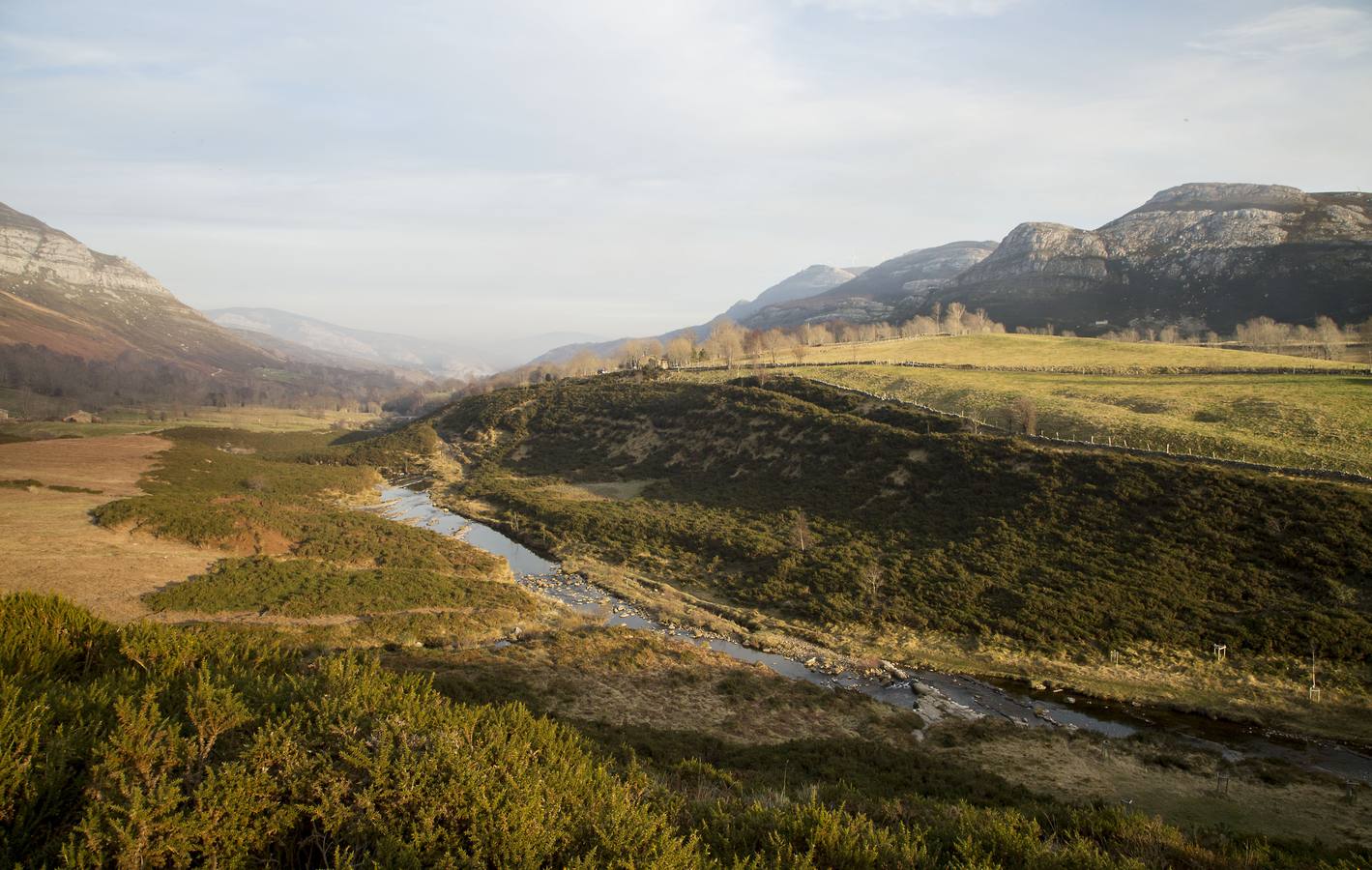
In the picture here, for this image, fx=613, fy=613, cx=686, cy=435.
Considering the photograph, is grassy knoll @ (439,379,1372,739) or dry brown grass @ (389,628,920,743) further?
grassy knoll @ (439,379,1372,739)

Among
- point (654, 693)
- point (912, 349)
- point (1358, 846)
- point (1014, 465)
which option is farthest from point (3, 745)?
point (912, 349)

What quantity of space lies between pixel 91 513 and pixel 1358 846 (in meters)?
67.1

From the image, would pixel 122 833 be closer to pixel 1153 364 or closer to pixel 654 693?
pixel 654 693

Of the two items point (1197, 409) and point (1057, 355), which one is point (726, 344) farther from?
point (1197, 409)

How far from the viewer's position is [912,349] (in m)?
111

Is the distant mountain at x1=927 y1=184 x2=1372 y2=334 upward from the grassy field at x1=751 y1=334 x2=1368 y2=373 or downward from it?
upward

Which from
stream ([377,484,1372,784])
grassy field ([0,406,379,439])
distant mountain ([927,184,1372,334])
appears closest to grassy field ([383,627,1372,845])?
stream ([377,484,1372,784])

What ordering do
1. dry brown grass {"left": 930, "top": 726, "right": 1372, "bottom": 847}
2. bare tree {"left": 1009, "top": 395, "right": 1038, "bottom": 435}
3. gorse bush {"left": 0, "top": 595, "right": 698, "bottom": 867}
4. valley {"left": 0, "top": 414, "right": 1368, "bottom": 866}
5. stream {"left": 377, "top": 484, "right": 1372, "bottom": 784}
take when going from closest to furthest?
gorse bush {"left": 0, "top": 595, "right": 698, "bottom": 867} → valley {"left": 0, "top": 414, "right": 1368, "bottom": 866} → dry brown grass {"left": 930, "top": 726, "right": 1372, "bottom": 847} → stream {"left": 377, "top": 484, "right": 1372, "bottom": 784} → bare tree {"left": 1009, "top": 395, "right": 1038, "bottom": 435}

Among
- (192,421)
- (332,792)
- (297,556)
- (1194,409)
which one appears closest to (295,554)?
(297,556)

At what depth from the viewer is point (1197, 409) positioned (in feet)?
186

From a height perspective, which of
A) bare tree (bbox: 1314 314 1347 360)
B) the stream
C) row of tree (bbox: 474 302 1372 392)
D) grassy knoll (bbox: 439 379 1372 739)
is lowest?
the stream

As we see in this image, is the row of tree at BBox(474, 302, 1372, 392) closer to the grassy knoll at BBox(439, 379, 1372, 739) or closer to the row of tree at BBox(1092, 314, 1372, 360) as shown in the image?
the row of tree at BBox(1092, 314, 1372, 360)

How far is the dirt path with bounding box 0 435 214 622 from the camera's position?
104 ft

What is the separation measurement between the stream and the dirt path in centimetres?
2374
